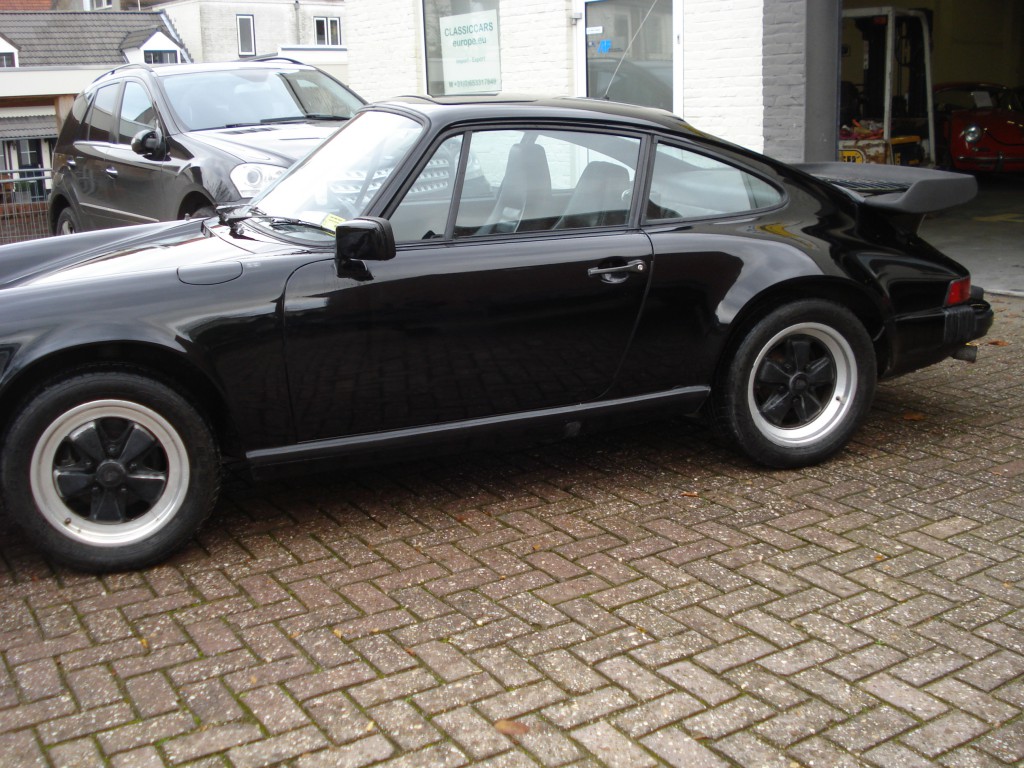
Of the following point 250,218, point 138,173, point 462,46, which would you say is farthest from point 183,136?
point 462,46

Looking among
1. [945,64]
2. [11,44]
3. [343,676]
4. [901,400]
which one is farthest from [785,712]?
[11,44]

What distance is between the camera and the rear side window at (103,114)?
9156 mm

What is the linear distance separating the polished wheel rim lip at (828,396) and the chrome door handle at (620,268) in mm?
688

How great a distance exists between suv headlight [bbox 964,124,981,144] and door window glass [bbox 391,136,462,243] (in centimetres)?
1312

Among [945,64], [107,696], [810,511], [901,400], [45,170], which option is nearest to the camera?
[107,696]

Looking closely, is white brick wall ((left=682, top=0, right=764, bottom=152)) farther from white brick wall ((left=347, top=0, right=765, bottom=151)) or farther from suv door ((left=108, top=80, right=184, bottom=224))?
suv door ((left=108, top=80, right=184, bottom=224))

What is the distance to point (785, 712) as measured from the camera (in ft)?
9.61

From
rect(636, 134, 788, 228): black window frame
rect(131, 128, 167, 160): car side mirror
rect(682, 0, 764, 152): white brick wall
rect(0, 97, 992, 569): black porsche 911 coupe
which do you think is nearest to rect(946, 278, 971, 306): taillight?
rect(0, 97, 992, 569): black porsche 911 coupe

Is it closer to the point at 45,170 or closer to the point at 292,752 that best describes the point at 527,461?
the point at 292,752

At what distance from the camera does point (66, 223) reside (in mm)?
9703

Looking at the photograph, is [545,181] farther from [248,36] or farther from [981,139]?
[248,36]

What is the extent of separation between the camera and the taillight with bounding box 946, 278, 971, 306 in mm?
4914

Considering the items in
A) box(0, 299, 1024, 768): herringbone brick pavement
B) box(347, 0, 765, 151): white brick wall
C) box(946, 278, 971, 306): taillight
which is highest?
box(347, 0, 765, 151): white brick wall

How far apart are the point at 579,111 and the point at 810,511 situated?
186cm
